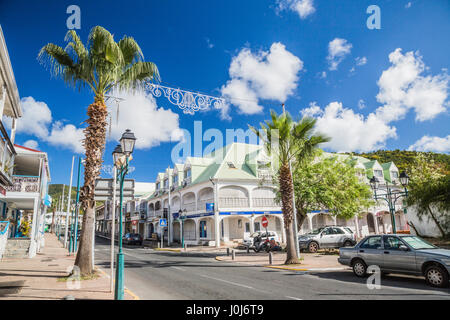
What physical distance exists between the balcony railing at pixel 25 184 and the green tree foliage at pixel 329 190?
18031 millimetres

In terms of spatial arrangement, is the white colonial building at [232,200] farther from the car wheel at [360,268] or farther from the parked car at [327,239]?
the car wheel at [360,268]

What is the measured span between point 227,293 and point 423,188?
17.7 m

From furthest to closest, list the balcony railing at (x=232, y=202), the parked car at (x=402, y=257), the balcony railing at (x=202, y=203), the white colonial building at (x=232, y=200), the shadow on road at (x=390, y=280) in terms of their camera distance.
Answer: the balcony railing at (x=202, y=203)
the white colonial building at (x=232, y=200)
the balcony railing at (x=232, y=202)
the parked car at (x=402, y=257)
the shadow on road at (x=390, y=280)

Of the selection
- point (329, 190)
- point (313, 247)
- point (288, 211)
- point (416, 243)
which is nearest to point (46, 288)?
point (288, 211)

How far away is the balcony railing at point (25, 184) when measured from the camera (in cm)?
1959

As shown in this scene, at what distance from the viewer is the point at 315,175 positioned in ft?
73.2

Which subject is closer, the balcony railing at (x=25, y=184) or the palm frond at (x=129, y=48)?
the palm frond at (x=129, y=48)

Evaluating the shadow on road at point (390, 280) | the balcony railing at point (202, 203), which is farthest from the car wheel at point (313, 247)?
the balcony railing at point (202, 203)

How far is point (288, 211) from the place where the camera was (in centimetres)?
1522

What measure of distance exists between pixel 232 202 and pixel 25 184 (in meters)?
18.7

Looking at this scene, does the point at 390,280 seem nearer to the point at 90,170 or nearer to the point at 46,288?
the point at 46,288

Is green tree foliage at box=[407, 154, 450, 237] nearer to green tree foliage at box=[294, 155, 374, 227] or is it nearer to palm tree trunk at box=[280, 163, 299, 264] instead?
green tree foliage at box=[294, 155, 374, 227]

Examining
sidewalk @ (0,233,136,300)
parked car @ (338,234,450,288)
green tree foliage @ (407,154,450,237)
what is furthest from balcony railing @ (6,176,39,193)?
green tree foliage @ (407,154,450,237)
